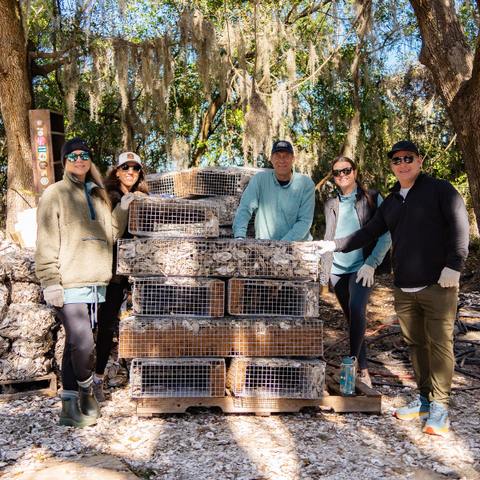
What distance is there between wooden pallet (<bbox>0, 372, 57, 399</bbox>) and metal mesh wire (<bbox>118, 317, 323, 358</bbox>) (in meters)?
0.93

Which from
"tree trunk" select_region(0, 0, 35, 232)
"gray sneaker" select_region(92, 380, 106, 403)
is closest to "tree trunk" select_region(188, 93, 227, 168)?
"tree trunk" select_region(0, 0, 35, 232)

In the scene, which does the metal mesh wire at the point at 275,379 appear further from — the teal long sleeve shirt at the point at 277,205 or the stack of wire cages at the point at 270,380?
the teal long sleeve shirt at the point at 277,205

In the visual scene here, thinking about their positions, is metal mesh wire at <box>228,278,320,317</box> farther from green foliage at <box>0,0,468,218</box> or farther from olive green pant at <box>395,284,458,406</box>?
green foliage at <box>0,0,468,218</box>

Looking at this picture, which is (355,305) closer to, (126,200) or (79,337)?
(126,200)

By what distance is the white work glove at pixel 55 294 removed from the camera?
318 centimetres

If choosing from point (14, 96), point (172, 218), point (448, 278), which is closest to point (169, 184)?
point (172, 218)

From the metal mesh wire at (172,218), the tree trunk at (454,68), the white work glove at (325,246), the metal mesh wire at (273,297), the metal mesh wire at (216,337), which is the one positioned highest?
the tree trunk at (454,68)

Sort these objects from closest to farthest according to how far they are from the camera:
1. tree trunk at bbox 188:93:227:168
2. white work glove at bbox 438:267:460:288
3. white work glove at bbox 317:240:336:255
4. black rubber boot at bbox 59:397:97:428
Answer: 1. white work glove at bbox 438:267:460:288
2. black rubber boot at bbox 59:397:97:428
3. white work glove at bbox 317:240:336:255
4. tree trunk at bbox 188:93:227:168

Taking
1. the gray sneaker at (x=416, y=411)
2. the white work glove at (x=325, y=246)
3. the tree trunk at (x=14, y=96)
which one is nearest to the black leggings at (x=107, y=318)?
the white work glove at (x=325, y=246)

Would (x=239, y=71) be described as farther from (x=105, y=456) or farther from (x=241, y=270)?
(x=105, y=456)

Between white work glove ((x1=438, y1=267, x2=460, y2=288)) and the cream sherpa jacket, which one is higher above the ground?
the cream sherpa jacket

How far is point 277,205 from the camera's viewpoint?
156 inches

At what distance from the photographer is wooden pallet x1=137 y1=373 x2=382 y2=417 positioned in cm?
356

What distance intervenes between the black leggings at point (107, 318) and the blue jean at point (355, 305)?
1.82 m
